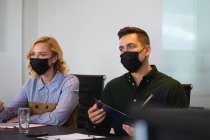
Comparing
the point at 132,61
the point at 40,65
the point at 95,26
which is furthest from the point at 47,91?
the point at 95,26

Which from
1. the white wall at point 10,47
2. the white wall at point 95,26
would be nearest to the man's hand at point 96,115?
the white wall at point 95,26

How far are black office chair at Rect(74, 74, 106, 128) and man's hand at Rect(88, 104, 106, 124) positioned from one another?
939mm

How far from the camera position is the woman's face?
241cm

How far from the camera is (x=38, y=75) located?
2.49 m

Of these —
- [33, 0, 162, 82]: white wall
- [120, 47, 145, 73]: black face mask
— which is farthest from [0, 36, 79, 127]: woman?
[33, 0, 162, 82]: white wall

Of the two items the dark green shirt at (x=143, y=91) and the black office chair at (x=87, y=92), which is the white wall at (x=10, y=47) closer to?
the black office chair at (x=87, y=92)

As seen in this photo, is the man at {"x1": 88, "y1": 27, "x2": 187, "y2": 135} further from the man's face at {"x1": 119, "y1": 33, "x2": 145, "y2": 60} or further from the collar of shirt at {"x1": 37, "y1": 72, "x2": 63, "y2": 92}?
the collar of shirt at {"x1": 37, "y1": 72, "x2": 63, "y2": 92}

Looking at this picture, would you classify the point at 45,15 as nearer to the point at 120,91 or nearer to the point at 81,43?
the point at 81,43

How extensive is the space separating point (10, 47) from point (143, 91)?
2391 mm

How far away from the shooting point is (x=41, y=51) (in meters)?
2.44

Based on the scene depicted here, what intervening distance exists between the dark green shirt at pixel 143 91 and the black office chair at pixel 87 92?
1.81 ft

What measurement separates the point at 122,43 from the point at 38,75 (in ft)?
2.56

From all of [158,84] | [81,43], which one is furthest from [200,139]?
[81,43]

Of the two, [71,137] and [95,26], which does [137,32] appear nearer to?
[71,137]
